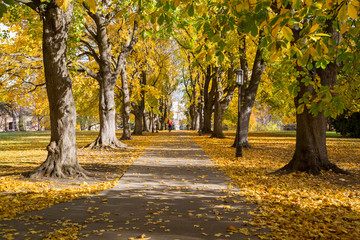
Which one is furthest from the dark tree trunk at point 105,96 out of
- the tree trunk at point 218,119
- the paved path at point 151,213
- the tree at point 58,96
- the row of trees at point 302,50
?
the tree trunk at point 218,119

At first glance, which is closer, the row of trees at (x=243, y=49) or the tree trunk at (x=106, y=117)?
the row of trees at (x=243, y=49)

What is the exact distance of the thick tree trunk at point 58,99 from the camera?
8.43 metres

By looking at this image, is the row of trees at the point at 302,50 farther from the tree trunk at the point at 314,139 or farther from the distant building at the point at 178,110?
the distant building at the point at 178,110

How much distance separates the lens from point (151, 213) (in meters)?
5.23

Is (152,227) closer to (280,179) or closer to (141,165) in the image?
(280,179)

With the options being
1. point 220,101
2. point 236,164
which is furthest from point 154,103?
point 236,164

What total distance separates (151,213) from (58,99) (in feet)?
16.1

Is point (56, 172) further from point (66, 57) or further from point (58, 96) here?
point (66, 57)

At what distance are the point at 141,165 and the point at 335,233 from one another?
7462 millimetres

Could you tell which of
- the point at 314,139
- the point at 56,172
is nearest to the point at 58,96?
the point at 56,172

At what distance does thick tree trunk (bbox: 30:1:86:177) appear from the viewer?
843cm

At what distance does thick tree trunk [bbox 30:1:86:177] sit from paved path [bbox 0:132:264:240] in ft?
6.28

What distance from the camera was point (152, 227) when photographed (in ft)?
14.9

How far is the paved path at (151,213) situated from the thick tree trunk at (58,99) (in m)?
1.91
